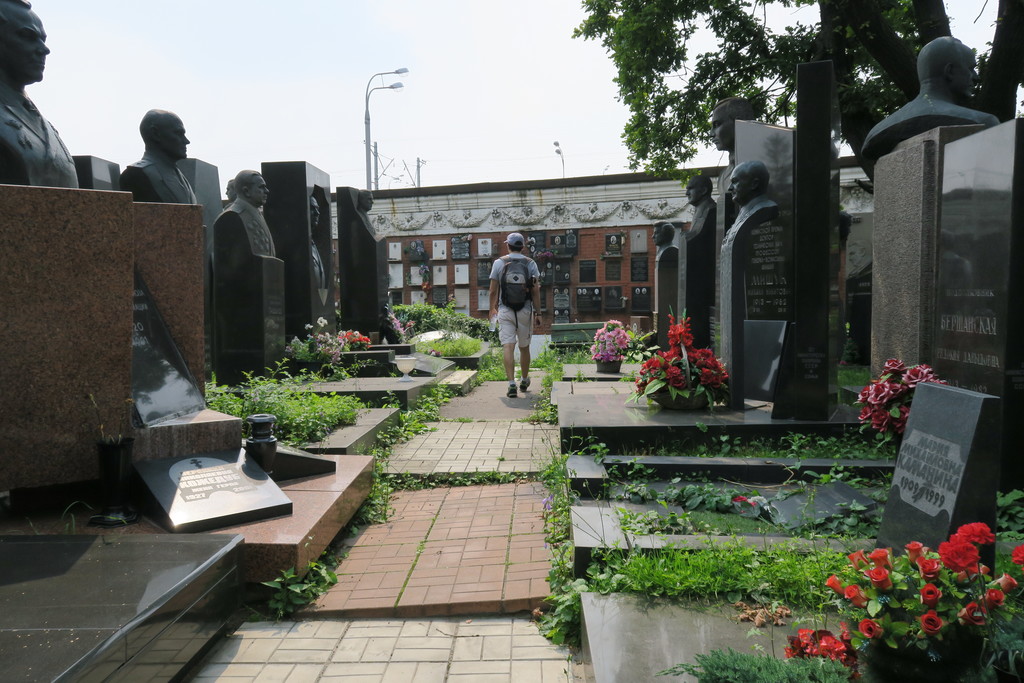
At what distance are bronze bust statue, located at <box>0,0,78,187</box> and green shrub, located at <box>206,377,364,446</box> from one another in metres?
1.83

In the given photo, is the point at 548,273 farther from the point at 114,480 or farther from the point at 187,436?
the point at 114,480

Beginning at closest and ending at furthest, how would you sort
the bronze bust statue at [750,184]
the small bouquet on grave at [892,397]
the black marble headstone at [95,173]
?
the small bouquet on grave at [892,397] → the bronze bust statue at [750,184] → the black marble headstone at [95,173]

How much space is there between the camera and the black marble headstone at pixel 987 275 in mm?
3701

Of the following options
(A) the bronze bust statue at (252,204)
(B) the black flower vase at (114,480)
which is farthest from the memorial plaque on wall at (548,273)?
(B) the black flower vase at (114,480)

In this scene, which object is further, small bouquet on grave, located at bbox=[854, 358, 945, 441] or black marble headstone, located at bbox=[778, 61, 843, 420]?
black marble headstone, located at bbox=[778, 61, 843, 420]

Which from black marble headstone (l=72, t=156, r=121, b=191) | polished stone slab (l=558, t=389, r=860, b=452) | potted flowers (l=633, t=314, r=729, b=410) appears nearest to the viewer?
polished stone slab (l=558, t=389, r=860, b=452)

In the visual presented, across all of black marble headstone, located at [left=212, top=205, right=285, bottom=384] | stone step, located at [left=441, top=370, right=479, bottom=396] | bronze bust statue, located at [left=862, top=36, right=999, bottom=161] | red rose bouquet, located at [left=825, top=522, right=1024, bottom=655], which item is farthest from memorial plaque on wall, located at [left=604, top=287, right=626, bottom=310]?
red rose bouquet, located at [left=825, top=522, right=1024, bottom=655]

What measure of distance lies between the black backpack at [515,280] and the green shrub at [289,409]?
3287mm

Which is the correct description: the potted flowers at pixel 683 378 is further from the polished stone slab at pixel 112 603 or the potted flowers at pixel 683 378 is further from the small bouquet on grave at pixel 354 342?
the small bouquet on grave at pixel 354 342

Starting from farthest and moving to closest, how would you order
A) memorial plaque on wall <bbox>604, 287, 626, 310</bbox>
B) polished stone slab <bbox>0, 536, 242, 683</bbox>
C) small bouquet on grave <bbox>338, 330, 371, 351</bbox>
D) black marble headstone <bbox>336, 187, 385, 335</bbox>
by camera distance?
memorial plaque on wall <bbox>604, 287, 626, 310</bbox>
black marble headstone <bbox>336, 187, 385, 335</bbox>
small bouquet on grave <bbox>338, 330, 371, 351</bbox>
polished stone slab <bbox>0, 536, 242, 683</bbox>

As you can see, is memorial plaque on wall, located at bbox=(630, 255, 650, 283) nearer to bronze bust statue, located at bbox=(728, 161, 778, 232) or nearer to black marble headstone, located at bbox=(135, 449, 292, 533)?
bronze bust statue, located at bbox=(728, 161, 778, 232)

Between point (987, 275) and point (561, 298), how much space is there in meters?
17.6

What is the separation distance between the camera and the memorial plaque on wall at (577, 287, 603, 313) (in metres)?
21.1

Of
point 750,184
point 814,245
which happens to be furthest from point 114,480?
point 750,184
